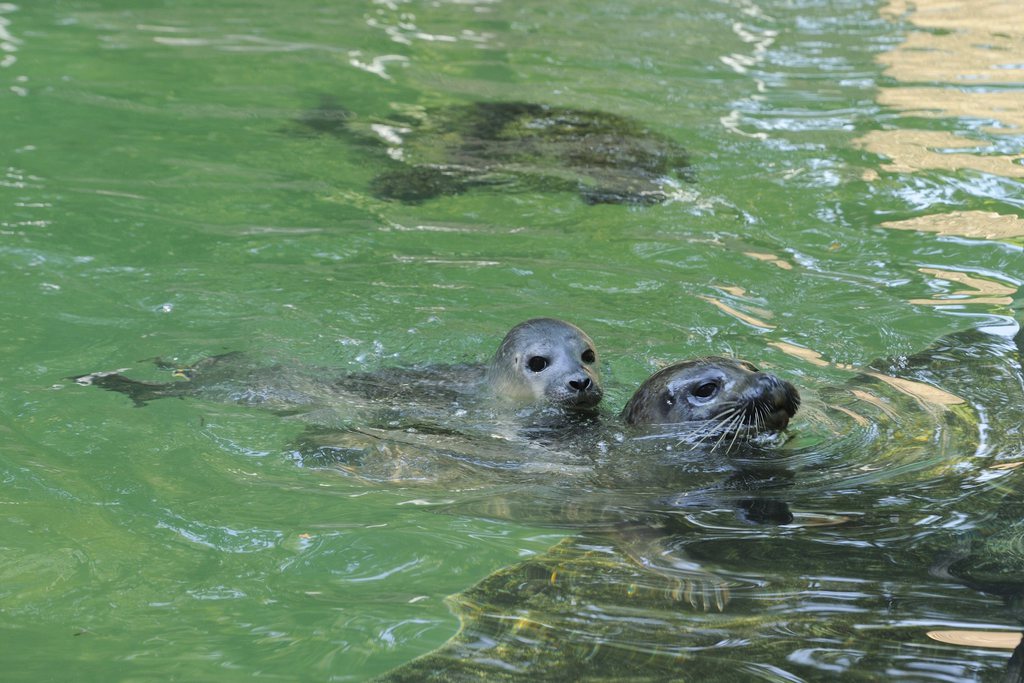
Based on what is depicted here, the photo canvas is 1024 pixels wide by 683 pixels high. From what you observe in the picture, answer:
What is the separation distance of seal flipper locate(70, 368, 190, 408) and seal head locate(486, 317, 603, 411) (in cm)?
158

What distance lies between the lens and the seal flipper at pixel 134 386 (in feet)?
18.9

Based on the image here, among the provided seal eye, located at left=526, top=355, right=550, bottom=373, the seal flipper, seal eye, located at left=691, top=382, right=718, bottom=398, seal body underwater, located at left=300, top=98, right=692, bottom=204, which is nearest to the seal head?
seal eye, located at left=526, top=355, right=550, bottom=373

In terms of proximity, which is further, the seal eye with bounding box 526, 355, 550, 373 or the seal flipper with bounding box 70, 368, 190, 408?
the seal eye with bounding box 526, 355, 550, 373

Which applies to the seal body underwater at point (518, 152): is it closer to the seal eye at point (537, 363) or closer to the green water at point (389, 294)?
the green water at point (389, 294)

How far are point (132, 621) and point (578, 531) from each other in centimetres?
Result: 163

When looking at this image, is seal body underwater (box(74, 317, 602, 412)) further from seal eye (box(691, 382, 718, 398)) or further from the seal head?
seal eye (box(691, 382, 718, 398))

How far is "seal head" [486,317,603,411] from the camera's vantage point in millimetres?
5926

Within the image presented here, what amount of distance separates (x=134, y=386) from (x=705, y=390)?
9.03 feet

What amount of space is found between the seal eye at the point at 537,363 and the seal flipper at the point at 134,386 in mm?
1698

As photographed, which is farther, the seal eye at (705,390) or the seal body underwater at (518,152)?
the seal body underwater at (518,152)

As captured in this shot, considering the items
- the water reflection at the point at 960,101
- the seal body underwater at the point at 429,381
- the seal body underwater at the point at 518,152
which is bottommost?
the seal body underwater at the point at 429,381

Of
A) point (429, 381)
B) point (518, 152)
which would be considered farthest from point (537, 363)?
point (518, 152)

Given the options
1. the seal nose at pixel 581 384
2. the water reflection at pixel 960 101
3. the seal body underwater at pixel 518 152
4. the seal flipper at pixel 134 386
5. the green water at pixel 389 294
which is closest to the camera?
the green water at pixel 389 294

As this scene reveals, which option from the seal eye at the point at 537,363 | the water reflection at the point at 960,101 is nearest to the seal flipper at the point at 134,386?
the seal eye at the point at 537,363
